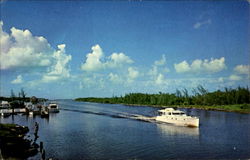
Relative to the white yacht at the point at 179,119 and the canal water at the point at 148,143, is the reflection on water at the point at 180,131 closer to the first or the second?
the canal water at the point at 148,143

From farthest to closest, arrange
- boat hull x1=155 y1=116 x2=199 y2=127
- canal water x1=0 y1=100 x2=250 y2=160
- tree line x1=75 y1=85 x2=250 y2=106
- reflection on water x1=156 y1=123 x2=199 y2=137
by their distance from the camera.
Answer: tree line x1=75 y1=85 x2=250 y2=106 → boat hull x1=155 y1=116 x2=199 y2=127 → reflection on water x1=156 y1=123 x2=199 y2=137 → canal water x1=0 y1=100 x2=250 y2=160

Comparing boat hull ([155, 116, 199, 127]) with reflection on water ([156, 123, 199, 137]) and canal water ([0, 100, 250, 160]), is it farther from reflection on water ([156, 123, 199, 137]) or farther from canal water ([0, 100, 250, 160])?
canal water ([0, 100, 250, 160])

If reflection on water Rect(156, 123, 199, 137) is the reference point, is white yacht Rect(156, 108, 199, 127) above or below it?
above

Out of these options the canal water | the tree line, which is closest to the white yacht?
the canal water

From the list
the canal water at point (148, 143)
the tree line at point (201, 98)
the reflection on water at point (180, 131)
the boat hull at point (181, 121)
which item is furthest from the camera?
the tree line at point (201, 98)

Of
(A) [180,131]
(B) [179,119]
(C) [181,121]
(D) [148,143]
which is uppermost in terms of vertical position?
(B) [179,119]

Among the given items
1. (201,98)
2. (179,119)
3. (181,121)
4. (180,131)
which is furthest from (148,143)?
(201,98)

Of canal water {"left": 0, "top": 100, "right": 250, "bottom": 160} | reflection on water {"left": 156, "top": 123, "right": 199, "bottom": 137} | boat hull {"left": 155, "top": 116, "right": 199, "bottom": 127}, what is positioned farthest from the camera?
boat hull {"left": 155, "top": 116, "right": 199, "bottom": 127}

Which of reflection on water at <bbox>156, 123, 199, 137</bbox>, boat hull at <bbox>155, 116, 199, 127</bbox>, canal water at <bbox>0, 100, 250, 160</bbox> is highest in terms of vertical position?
boat hull at <bbox>155, 116, 199, 127</bbox>

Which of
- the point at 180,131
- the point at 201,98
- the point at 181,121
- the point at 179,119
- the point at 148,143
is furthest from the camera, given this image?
the point at 201,98

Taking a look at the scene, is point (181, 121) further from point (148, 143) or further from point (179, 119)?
point (148, 143)

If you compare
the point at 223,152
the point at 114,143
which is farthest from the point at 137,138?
the point at 223,152

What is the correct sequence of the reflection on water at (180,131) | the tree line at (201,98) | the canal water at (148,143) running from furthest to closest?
the tree line at (201,98)
the reflection on water at (180,131)
the canal water at (148,143)

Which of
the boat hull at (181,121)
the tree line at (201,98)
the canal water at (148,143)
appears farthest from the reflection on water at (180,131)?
the tree line at (201,98)
